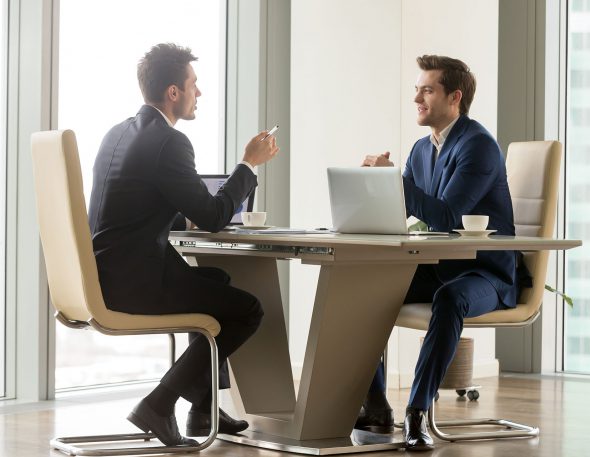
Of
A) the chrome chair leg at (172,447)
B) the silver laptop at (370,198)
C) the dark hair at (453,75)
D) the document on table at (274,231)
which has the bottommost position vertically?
the chrome chair leg at (172,447)

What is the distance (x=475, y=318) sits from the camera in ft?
10.9

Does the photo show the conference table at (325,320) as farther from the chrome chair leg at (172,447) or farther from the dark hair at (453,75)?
the dark hair at (453,75)

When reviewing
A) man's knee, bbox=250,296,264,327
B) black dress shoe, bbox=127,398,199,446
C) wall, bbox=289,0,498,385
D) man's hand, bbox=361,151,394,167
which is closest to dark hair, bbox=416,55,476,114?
man's hand, bbox=361,151,394,167

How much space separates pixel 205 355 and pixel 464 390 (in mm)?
1589

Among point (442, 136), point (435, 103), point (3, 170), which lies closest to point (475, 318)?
point (442, 136)

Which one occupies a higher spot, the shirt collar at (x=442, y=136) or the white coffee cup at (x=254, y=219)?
the shirt collar at (x=442, y=136)

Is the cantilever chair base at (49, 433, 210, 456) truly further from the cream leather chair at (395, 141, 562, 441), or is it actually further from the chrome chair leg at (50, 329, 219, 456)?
the cream leather chair at (395, 141, 562, 441)

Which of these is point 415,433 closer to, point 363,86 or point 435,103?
point 435,103

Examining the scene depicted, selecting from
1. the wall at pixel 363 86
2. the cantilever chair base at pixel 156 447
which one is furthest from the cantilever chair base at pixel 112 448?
the wall at pixel 363 86

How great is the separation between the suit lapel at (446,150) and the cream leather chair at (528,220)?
0.93ft

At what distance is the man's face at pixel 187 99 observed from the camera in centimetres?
325

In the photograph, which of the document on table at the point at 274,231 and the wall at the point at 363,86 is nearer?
the document on table at the point at 274,231

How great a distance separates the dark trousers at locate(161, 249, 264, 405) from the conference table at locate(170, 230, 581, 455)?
0.47 ft

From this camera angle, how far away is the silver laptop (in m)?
3.05
